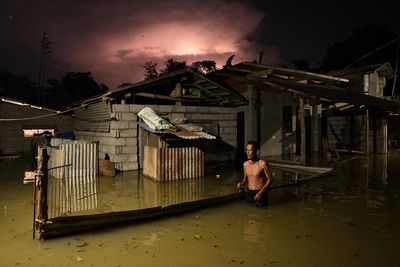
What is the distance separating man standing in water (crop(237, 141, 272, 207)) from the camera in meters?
7.77

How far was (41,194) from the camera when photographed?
571cm

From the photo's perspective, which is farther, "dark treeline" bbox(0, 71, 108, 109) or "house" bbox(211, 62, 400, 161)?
"dark treeline" bbox(0, 71, 108, 109)

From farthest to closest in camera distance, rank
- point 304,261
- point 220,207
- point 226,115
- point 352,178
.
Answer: point 226,115 < point 352,178 < point 220,207 < point 304,261

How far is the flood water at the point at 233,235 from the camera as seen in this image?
4.94 m

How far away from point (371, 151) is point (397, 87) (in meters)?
16.9

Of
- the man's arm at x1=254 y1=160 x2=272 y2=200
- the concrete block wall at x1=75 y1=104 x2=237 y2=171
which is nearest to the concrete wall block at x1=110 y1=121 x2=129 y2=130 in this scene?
the concrete block wall at x1=75 y1=104 x2=237 y2=171

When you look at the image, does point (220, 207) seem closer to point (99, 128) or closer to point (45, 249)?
point (45, 249)

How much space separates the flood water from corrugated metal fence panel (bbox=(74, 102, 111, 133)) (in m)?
5.21

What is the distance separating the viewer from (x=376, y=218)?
704cm

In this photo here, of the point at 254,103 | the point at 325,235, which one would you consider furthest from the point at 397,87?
the point at 325,235

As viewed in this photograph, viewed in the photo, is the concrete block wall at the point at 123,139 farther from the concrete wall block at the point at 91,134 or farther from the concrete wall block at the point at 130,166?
the concrete wall block at the point at 91,134

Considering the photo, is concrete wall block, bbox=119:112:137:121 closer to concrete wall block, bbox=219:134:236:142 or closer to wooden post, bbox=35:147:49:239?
concrete wall block, bbox=219:134:236:142

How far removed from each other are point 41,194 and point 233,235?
3.60 m

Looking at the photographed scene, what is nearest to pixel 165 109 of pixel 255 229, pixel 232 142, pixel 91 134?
pixel 232 142
